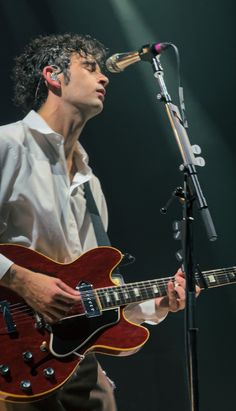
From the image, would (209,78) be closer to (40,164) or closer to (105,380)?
(40,164)

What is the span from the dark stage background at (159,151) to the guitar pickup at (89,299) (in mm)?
970

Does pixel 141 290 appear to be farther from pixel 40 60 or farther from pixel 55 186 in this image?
pixel 40 60

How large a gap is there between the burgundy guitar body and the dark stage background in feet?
3.11

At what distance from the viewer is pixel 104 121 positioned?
301 cm

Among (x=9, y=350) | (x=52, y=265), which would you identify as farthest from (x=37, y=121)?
(x=9, y=350)

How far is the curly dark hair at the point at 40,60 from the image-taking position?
2363 mm

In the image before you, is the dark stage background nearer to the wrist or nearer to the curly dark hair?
the curly dark hair

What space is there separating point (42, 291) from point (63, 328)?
0.49 ft

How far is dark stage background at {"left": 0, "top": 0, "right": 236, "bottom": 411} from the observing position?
2.83 metres


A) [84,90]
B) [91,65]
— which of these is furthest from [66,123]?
[91,65]

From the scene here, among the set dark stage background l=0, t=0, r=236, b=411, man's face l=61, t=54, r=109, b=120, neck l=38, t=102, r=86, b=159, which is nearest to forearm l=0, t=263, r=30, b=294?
neck l=38, t=102, r=86, b=159

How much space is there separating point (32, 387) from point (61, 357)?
129mm

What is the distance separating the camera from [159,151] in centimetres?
312

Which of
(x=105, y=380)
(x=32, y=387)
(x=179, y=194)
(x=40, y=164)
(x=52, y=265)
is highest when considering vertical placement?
(x=40, y=164)
